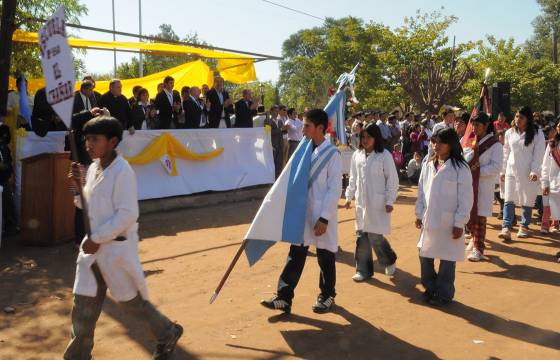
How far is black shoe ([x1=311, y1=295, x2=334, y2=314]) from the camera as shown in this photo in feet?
18.2

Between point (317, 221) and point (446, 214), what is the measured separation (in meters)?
1.42

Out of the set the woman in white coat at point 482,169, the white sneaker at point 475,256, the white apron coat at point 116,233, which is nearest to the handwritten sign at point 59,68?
the white apron coat at point 116,233

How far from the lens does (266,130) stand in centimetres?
1341

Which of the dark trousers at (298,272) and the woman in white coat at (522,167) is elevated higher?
the woman in white coat at (522,167)

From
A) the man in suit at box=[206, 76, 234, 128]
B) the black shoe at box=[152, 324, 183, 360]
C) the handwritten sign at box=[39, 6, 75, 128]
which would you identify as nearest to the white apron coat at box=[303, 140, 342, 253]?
the black shoe at box=[152, 324, 183, 360]

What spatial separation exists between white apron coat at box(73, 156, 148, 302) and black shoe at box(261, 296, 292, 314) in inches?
68.7

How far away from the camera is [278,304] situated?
17.9 ft

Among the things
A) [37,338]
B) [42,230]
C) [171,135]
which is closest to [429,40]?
[171,135]

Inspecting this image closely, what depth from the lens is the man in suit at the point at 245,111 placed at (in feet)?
44.5

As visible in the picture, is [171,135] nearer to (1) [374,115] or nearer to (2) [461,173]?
(2) [461,173]

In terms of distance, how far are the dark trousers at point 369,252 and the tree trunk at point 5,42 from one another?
225 inches

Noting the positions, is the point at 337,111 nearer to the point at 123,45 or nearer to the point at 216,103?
the point at 216,103

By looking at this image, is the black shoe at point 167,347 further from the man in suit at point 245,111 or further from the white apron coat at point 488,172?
the man in suit at point 245,111

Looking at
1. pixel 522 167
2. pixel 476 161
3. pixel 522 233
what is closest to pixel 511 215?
pixel 522 233
